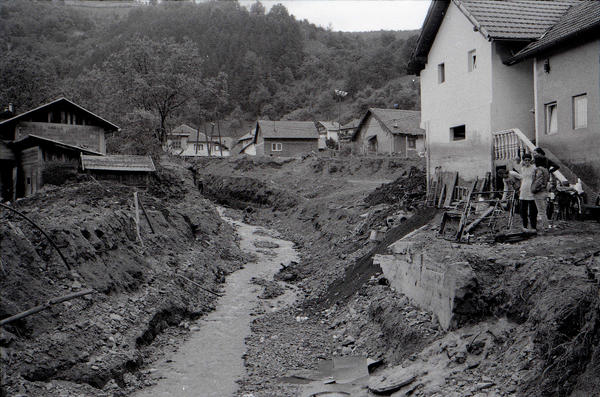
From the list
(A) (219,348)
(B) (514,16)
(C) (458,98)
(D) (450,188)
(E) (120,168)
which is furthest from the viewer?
(E) (120,168)

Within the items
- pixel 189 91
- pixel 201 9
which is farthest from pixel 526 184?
pixel 201 9

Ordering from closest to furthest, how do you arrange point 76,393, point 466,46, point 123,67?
1. point 76,393
2. point 466,46
3. point 123,67

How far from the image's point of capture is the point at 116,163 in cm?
2830

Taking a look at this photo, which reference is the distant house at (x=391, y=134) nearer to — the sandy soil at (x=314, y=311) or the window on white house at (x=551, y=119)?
the sandy soil at (x=314, y=311)

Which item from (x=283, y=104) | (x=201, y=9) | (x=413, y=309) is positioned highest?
(x=201, y=9)

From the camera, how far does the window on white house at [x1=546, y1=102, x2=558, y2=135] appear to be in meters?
16.6

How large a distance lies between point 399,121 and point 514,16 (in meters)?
31.7

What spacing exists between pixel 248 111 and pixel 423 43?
9572 cm

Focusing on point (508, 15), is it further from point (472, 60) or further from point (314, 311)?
point (314, 311)

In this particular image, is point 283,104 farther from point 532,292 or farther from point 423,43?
point 532,292

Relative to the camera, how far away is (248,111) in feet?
379

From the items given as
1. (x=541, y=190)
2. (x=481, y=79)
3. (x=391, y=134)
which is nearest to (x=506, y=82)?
(x=481, y=79)

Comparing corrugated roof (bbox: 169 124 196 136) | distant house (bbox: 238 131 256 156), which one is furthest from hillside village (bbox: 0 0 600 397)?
corrugated roof (bbox: 169 124 196 136)

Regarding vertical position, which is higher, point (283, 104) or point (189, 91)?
point (283, 104)
